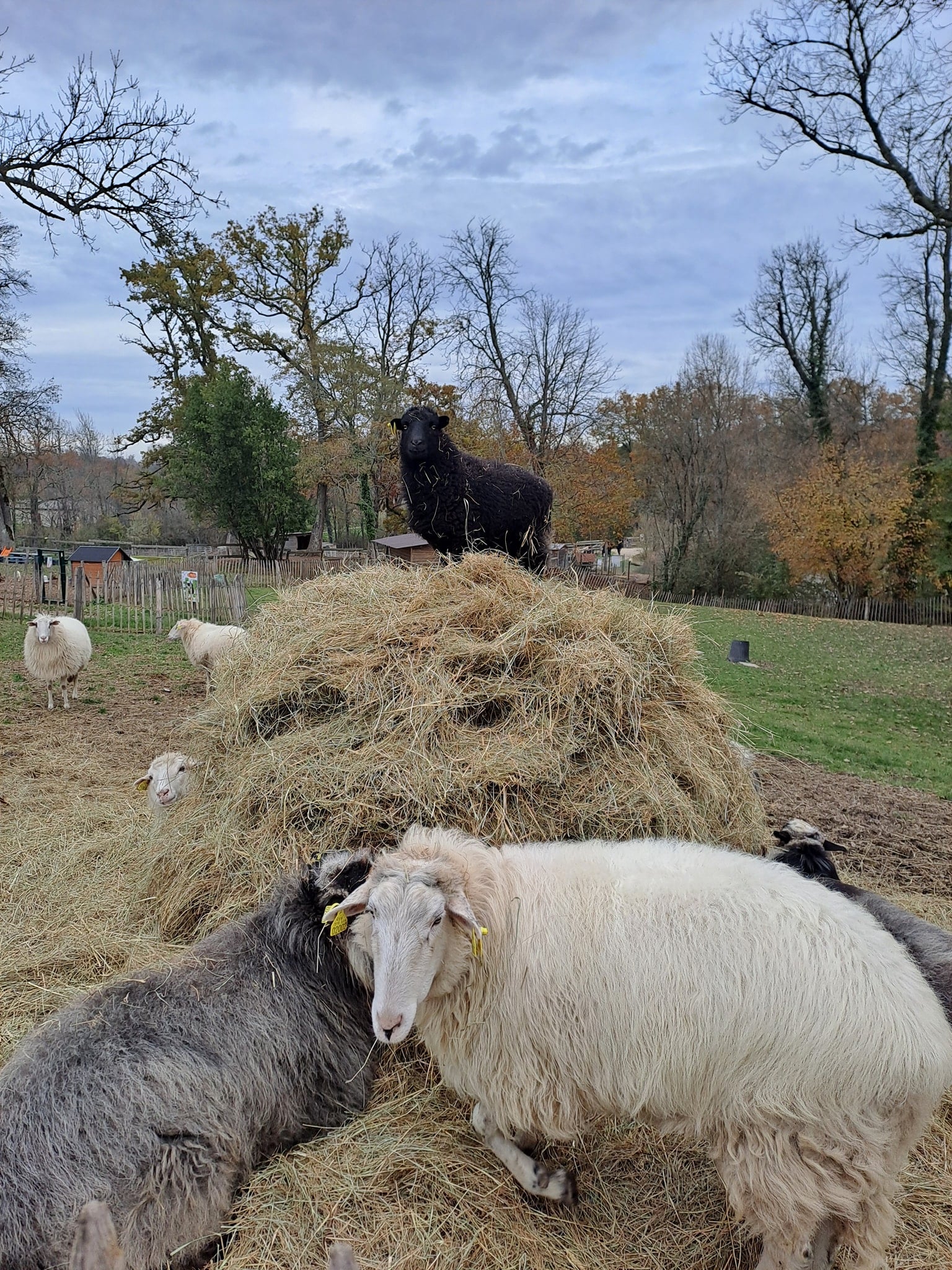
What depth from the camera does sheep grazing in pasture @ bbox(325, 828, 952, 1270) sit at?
2.32 meters

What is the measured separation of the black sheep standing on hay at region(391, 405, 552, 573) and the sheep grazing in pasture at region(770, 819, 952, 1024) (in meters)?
2.98

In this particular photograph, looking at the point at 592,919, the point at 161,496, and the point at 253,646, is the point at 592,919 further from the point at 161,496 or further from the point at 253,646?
the point at 161,496

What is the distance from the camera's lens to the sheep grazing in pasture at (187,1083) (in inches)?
95.3

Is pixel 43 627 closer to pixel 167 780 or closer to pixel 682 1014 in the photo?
pixel 167 780

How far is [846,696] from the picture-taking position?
14.4 meters

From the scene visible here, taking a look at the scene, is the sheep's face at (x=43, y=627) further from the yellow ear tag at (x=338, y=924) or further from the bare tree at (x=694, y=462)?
the bare tree at (x=694, y=462)

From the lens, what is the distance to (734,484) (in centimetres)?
3597

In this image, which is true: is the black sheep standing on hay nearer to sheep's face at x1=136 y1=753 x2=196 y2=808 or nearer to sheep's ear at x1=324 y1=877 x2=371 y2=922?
A: sheep's face at x1=136 y1=753 x2=196 y2=808

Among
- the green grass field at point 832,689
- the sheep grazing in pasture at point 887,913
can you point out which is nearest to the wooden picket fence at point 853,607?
the green grass field at point 832,689

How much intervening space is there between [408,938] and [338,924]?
416 millimetres

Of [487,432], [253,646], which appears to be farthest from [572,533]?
[253,646]

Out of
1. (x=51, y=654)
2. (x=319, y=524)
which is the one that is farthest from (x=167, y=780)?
(x=319, y=524)

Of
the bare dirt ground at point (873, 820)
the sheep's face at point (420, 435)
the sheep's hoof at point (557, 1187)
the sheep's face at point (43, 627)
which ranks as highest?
the sheep's face at point (420, 435)

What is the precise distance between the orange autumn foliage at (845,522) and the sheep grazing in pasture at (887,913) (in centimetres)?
2999
